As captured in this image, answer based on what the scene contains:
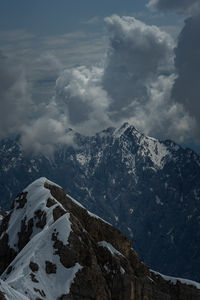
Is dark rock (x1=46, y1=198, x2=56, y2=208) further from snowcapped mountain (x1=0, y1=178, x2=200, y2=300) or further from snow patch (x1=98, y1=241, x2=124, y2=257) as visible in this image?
snow patch (x1=98, y1=241, x2=124, y2=257)

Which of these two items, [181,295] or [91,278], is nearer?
[91,278]

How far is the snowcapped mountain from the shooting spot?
4023 inches

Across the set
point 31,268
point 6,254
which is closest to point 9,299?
point 31,268

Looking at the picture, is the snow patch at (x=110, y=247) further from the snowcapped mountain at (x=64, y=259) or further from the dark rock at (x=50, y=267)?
the dark rock at (x=50, y=267)

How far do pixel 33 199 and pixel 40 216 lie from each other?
15.4 meters

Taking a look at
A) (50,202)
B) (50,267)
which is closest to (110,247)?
(50,202)

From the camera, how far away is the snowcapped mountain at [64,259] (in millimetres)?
102188

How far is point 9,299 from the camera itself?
2960 inches

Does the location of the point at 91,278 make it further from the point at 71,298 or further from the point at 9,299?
the point at 9,299

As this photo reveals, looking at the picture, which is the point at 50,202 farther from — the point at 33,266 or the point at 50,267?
the point at 33,266

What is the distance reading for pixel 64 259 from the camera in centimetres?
10981

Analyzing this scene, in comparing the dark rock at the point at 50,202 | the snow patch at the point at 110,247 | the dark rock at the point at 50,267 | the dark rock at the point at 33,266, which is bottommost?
the dark rock at the point at 33,266

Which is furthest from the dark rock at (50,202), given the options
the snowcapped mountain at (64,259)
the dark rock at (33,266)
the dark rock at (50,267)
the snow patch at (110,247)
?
the dark rock at (33,266)

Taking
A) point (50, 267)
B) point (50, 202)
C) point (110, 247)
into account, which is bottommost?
point (50, 267)
